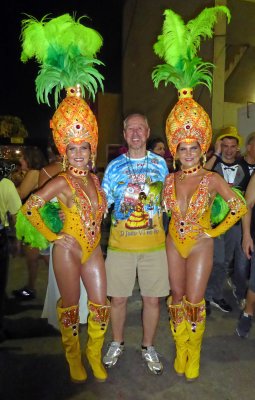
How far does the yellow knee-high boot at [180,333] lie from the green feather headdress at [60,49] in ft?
6.13

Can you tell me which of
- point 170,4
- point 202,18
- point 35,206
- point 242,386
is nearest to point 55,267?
point 35,206

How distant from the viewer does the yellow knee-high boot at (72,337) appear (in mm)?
2797

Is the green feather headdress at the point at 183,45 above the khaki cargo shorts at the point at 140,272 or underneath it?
above

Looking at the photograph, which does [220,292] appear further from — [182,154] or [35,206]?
[35,206]

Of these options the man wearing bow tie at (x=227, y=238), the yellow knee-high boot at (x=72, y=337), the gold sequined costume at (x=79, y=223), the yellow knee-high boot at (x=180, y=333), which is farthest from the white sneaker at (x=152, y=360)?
the man wearing bow tie at (x=227, y=238)

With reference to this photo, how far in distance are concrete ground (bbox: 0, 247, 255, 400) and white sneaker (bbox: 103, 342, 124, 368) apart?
0.06 metres

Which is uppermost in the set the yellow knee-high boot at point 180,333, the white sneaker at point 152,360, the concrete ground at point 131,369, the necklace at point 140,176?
the necklace at point 140,176

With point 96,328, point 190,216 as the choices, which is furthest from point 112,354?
point 190,216

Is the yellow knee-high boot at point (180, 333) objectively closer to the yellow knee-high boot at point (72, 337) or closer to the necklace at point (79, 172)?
the yellow knee-high boot at point (72, 337)

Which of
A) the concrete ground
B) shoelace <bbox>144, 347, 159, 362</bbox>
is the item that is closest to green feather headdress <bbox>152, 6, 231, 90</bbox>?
shoelace <bbox>144, 347, 159, 362</bbox>

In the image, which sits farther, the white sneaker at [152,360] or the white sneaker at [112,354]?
the white sneaker at [112,354]

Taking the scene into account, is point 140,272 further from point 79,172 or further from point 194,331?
point 79,172

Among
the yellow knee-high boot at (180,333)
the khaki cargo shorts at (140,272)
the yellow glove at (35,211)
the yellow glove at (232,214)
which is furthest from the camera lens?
the khaki cargo shorts at (140,272)

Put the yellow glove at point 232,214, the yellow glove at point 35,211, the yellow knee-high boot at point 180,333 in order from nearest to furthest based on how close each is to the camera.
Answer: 1. the yellow glove at point 35,211
2. the yellow glove at point 232,214
3. the yellow knee-high boot at point 180,333
